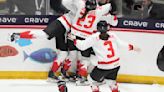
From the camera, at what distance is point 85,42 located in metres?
4.96

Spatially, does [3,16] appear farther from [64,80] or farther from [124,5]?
[124,5]

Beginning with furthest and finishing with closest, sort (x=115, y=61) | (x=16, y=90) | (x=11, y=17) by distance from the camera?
(x=11, y=17) → (x=16, y=90) → (x=115, y=61)

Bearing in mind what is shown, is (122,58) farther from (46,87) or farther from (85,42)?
(85,42)

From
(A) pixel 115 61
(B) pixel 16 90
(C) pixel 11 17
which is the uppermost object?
(C) pixel 11 17

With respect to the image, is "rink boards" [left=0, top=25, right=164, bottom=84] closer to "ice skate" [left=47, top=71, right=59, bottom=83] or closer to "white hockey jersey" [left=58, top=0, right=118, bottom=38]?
"ice skate" [left=47, top=71, right=59, bottom=83]

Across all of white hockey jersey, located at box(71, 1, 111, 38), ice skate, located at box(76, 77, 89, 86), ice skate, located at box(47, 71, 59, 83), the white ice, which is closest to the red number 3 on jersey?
white hockey jersey, located at box(71, 1, 111, 38)

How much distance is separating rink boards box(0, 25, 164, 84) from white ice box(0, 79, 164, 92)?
0.34 ft

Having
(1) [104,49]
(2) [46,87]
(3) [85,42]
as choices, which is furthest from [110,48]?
(2) [46,87]

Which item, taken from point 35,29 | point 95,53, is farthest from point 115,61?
point 35,29

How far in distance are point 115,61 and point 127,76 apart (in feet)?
3.55

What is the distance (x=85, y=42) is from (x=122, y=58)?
1.13 meters

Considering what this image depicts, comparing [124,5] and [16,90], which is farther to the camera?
[124,5]

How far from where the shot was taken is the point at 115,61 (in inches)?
196

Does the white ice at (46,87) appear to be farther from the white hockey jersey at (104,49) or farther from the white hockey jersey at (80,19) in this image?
the white hockey jersey at (104,49)
